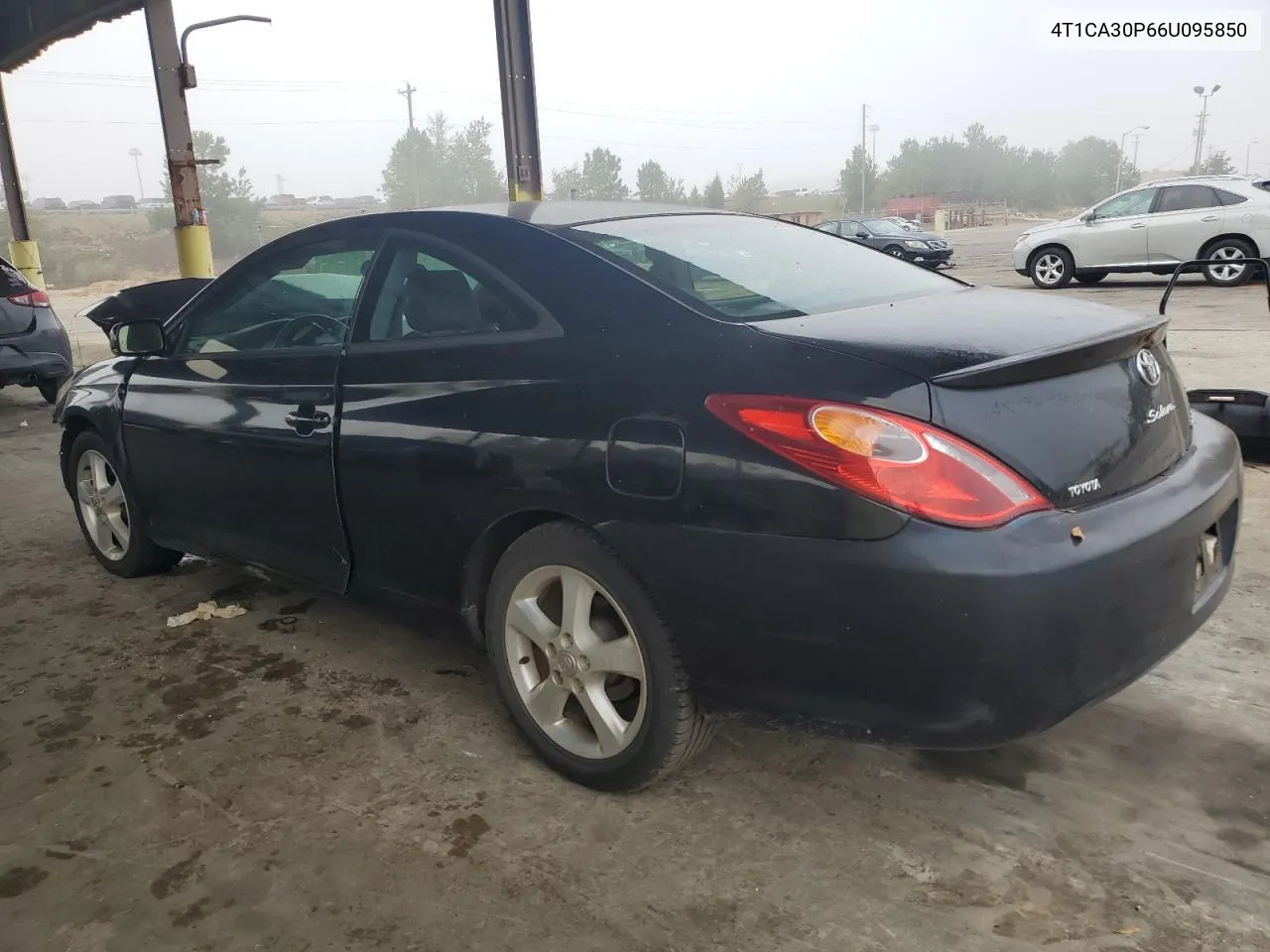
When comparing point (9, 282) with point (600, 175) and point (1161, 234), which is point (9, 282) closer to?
point (1161, 234)

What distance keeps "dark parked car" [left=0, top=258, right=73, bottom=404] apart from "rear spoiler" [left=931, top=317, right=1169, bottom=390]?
28.2 ft

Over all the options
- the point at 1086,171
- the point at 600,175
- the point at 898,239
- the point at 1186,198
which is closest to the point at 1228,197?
the point at 1186,198

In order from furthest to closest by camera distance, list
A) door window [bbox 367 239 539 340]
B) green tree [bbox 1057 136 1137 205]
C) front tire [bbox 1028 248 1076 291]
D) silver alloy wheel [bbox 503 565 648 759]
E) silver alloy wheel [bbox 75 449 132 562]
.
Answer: green tree [bbox 1057 136 1137 205]
front tire [bbox 1028 248 1076 291]
silver alloy wheel [bbox 75 449 132 562]
door window [bbox 367 239 539 340]
silver alloy wheel [bbox 503 565 648 759]

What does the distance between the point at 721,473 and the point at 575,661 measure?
2.25 ft

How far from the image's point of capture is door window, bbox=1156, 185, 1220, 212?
554 inches

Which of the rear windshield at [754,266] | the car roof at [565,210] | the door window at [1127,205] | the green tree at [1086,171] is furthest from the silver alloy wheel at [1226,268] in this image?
the green tree at [1086,171]

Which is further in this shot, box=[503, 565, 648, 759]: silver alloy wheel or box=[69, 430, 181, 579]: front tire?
box=[69, 430, 181, 579]: front tire

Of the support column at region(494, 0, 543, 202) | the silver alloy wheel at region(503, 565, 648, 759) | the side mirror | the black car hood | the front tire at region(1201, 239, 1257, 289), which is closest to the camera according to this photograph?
the black car hood

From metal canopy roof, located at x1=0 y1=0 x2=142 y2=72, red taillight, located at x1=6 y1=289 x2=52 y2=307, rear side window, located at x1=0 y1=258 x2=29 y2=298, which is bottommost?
red taillight, located at x1=6 y1=289 x2=52 y2=307

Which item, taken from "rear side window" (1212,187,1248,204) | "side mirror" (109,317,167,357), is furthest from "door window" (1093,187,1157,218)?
"side mirror" (109,317,167,357)

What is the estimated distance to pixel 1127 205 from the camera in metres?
14.9

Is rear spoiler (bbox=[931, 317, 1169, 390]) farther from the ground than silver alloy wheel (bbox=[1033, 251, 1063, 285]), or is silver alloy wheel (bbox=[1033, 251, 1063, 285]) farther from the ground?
rear spoiler (bbox=[931, 317, 1169, 390])

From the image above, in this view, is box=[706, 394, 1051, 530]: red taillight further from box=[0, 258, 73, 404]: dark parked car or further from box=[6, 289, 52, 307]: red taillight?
box=[6, 289, 52, 307]: red taillight

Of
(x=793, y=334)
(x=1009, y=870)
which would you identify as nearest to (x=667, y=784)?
(x=1009, y=870)
